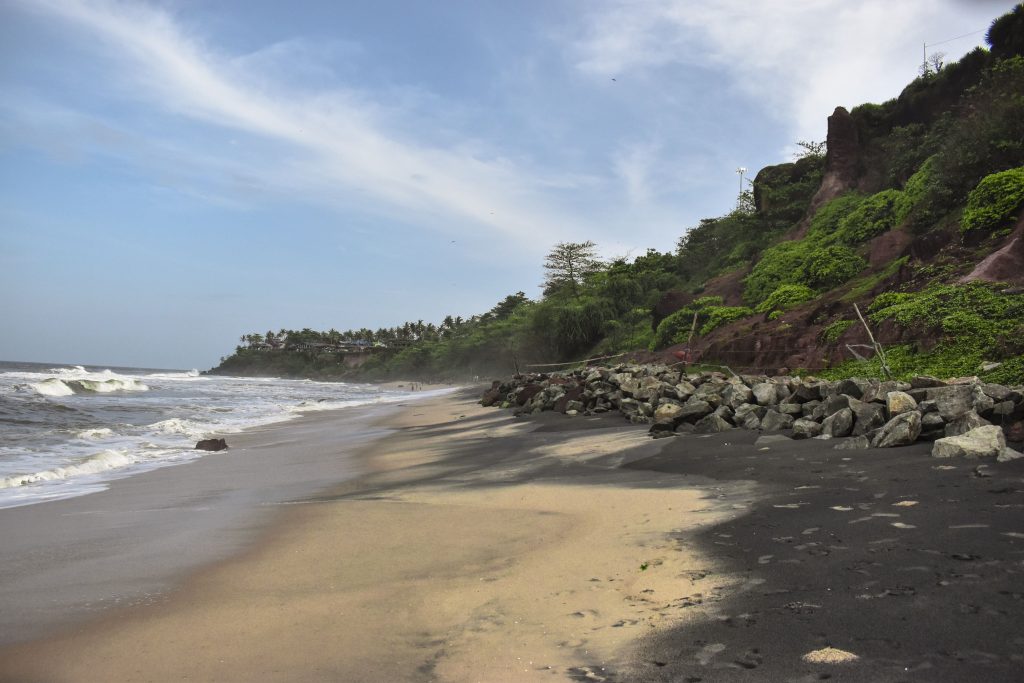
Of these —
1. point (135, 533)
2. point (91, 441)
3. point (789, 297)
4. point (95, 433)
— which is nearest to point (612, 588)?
point (135, 533)

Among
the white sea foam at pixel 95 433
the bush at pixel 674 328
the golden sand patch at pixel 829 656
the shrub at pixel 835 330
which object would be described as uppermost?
the bush at pixel 674 328

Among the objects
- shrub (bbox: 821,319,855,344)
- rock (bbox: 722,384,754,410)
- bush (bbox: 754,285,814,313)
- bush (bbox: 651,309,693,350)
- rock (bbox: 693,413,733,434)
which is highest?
bush (bbox: 754,285,814,313)

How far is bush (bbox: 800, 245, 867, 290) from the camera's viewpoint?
21228mm

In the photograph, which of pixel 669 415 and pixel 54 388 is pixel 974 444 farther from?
pixel 54 388

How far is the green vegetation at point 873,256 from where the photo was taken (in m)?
12.4

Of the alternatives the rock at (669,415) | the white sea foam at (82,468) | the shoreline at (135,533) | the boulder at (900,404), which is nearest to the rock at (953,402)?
the boulder at (900,404)

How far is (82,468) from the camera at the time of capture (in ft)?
30.7

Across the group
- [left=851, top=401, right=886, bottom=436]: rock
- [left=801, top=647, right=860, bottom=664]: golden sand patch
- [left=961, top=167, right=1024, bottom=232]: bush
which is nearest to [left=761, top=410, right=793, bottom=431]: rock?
[left=851, top=401, right=886, bottom=436]: rock

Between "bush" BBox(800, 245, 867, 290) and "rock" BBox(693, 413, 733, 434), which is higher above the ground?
"bush" BBox(800, 245, 867, 290)

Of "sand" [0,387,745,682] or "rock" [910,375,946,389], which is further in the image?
"rock" [910,375,946,389]

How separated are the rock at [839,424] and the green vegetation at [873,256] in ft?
10.5

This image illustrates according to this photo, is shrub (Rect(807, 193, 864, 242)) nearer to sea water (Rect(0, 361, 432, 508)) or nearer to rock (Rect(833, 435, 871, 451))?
rock (Rect(833, 435, 871, 451))

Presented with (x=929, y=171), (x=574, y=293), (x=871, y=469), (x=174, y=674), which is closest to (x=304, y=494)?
(x=174, y=674)

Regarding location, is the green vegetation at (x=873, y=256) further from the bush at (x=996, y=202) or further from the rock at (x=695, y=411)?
the rock at (x=695, y=411)
